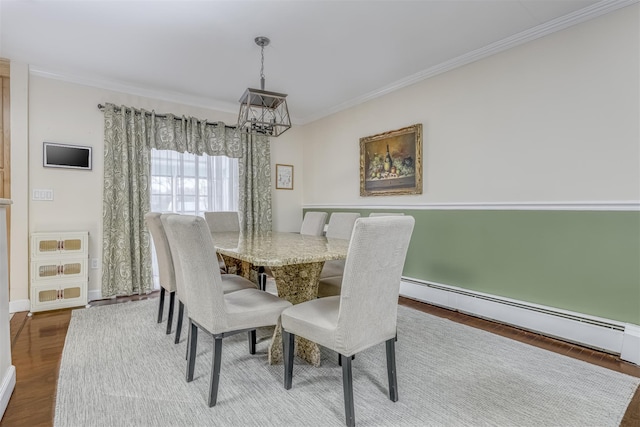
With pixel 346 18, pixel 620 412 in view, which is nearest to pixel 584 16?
pixel 346 18

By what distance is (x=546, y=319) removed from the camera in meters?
2.54

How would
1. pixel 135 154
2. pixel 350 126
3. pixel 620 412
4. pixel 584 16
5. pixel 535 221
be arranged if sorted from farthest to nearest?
pixel 350 126
pixel 135 154
pixel 535 221
pixel 584 16
pixel 620 412

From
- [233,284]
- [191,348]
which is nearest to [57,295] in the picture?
[233,284]

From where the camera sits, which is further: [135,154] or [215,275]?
[135,154]

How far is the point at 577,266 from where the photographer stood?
94.6 inches

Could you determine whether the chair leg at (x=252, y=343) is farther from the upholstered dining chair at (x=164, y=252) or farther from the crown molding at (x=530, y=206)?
the crown molding at (x=530, y=206)

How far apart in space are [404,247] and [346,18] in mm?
1852

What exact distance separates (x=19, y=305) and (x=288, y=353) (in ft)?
10.2

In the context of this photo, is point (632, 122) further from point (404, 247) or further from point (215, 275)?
point (215, 275)

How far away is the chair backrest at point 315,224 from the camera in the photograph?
3.28 m

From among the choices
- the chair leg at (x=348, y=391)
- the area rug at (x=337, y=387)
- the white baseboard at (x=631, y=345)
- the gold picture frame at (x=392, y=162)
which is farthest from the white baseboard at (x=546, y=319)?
the chair leg at (x=348, y=391)

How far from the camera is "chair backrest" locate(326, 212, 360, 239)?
2.94m

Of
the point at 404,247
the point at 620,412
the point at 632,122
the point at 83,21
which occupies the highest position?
the point at 83,21

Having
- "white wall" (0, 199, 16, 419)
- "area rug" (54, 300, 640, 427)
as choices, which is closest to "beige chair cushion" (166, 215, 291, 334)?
"area rug" (54, 300, 640, 427)
